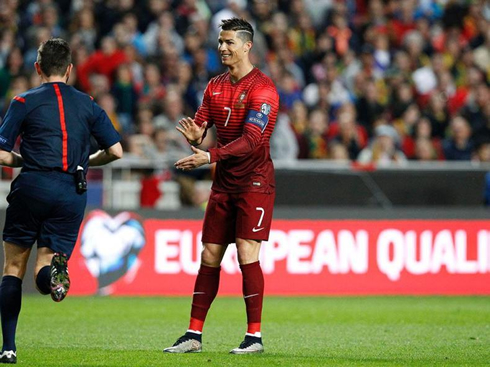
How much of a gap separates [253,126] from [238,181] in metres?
0.50

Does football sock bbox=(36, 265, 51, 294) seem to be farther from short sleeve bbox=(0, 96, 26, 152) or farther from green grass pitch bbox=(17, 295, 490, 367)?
short sleeve bbox=(0, 96, 26, 152)

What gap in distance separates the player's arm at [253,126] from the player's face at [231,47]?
0.29m

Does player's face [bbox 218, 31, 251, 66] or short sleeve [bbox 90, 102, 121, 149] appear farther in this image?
player's face [bbox 218, 31, 251, 66]

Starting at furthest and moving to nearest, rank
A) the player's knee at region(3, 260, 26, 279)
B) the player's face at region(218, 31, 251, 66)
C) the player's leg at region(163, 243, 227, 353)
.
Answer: the player's leg at region(163, 243, 227, 353) → the player's face at region(218, 31, 251, 66) → the player's knee at region(3, 260, 26, 279)

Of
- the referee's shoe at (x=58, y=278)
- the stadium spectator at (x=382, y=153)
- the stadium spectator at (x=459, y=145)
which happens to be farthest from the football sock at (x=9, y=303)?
the stadium spectator at (x=459, y=145)

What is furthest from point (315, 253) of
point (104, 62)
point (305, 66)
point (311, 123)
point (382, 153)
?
point (305, 66)

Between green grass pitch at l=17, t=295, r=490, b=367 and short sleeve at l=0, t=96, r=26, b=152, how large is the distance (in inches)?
58.5

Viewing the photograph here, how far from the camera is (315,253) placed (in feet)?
47.2

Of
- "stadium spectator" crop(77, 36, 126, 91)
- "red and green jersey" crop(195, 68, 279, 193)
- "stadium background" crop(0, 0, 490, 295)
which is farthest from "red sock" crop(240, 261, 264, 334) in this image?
"stadium spectator" crop(77, 36, 126, 91)

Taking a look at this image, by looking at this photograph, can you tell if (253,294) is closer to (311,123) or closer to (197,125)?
(197,125)

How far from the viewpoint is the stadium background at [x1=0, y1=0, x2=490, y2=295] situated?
14148mm

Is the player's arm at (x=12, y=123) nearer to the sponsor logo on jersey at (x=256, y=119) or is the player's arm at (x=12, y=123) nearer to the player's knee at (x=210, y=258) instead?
the sponsor logo on jersey at (x=256, y=119)

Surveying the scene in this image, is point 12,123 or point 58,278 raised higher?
point 12,123

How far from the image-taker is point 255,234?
8.04 metres
